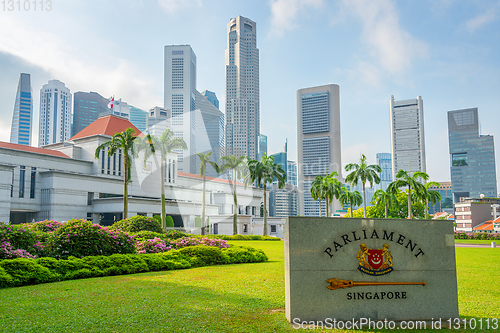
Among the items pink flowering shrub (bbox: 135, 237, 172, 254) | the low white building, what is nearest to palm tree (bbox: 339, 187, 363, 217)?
the low white building

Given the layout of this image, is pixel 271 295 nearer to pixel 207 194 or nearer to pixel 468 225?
pixel 207 194

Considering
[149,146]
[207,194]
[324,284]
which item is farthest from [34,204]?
[324,284]

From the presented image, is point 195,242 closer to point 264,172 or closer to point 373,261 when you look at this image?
point 373,261

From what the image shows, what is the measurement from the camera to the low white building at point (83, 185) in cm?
4962

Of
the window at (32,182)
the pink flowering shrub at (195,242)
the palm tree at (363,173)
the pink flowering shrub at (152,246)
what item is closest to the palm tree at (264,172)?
the palm tree at (363,173)

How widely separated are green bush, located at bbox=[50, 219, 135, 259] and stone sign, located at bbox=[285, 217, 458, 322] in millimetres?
10074

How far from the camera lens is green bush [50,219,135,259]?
13852 mm

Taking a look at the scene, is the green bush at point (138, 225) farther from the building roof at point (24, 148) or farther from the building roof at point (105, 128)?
the building roof at point (105, 128)

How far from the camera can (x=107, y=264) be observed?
1310 cm

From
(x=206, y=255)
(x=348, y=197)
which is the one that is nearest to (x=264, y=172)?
(x=348, y=197)

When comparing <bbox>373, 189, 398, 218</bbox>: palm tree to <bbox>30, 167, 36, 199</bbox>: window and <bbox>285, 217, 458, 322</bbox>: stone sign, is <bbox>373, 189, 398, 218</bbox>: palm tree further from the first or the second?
<bbox>285, 217, 458, 322</bbox>: stone sign

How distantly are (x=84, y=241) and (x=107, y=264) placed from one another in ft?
6.19

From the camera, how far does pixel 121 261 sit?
13523mm

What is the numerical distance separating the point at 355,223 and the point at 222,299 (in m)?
3.78
